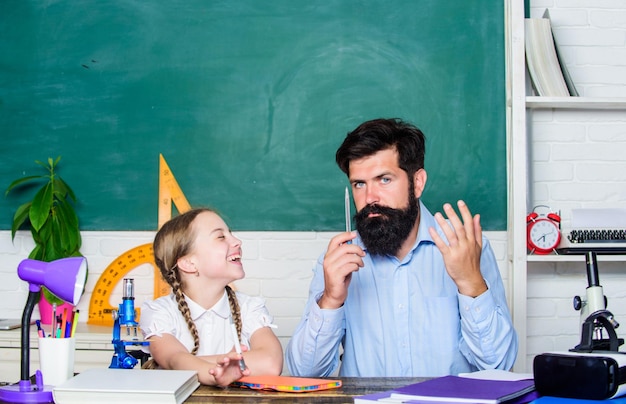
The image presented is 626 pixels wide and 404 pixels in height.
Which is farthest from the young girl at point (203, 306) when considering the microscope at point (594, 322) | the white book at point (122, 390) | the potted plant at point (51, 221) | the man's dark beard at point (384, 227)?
the potted plant at point (51, 221)

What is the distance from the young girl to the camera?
1.86 meters

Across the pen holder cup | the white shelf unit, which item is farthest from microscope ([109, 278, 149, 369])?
the white shelf unit

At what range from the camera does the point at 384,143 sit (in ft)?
7.00

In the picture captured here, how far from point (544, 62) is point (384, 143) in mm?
1084

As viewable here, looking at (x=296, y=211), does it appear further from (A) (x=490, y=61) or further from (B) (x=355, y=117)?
(A) (x=490, y=61)

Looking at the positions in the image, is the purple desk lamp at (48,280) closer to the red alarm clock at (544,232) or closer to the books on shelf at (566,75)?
the red alarm clock at (544,232)

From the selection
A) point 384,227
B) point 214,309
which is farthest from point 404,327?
point 214,309

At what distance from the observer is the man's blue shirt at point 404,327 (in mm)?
1860

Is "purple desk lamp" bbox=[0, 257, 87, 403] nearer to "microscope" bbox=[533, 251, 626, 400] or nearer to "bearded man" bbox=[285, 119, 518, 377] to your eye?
"bearded man" bbox=[285, 119, 518, 377]

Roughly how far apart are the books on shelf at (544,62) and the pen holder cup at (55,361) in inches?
84.5

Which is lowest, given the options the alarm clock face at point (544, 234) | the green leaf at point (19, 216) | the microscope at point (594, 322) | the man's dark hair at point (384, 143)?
the microscope at point (594, 322)

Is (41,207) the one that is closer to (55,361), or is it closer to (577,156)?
(55,361)

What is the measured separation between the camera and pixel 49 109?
9.95 feet

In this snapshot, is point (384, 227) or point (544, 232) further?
point (544, 232)
